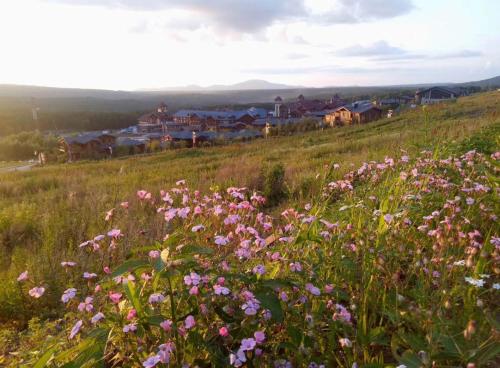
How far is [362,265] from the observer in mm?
2076

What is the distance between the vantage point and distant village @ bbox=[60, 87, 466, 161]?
45406mm

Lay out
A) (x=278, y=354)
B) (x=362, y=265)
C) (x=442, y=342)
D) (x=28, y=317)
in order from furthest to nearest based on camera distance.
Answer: (x=28, y=317)
(x=362, y=265)
(x=278, y=354)
(x=442, y=342)

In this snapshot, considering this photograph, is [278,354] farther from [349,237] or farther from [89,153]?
[89,153]

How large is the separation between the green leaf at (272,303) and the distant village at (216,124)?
81.6ft

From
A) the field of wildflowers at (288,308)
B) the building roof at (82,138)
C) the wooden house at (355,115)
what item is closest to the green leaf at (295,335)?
the field of wildflowers at (288,308)

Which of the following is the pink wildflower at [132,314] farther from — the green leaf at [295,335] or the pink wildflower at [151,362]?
the green leaf at [295,335]

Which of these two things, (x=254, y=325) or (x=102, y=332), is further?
(x=254, y=325)

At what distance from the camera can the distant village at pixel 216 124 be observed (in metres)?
45.4

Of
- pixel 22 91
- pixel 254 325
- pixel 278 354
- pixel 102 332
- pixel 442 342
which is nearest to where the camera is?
pixel 442 342

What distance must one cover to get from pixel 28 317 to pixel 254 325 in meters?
2.04

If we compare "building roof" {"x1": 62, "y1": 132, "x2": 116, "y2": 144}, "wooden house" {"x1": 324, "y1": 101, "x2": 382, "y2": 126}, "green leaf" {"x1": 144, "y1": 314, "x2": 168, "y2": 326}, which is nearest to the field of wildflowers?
"green leaf" {"x1": 144, "y1": 314, "x2": 168, "y2": 326}

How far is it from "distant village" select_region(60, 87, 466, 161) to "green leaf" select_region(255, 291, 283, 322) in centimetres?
2486

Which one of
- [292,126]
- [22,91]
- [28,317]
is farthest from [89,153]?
[22,91]

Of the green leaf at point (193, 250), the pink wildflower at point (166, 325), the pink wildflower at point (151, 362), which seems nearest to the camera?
the pink wildflower at point (151, 362)
